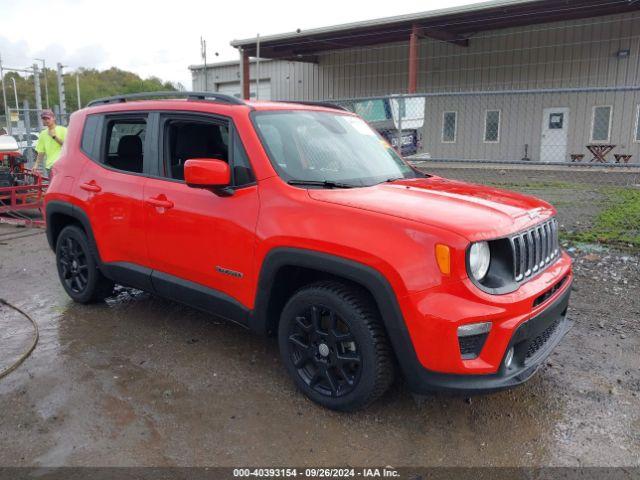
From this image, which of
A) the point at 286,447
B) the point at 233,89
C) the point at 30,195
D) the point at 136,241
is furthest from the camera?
the point at 233,89

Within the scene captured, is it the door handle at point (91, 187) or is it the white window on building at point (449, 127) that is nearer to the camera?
the door handle at point (91, 187)

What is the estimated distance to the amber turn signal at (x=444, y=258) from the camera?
2.61m

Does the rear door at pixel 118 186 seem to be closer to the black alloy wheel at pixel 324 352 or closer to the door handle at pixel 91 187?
the door handle at pixel 91 187

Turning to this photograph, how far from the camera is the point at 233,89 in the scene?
30703mm

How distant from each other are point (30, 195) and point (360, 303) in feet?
27.9

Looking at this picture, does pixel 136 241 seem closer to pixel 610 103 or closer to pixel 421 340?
pixel 421 340

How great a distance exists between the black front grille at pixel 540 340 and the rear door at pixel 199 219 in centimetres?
168

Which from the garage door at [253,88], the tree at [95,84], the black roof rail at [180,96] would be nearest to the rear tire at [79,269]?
the black roof rail at [180,96]

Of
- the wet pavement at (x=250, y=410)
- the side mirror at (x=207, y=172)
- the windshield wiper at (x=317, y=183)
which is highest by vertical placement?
the side mirror at (x=207, y=172)

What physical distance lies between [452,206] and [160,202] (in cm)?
208

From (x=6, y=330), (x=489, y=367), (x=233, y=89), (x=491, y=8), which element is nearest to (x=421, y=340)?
(x=489, y=367)

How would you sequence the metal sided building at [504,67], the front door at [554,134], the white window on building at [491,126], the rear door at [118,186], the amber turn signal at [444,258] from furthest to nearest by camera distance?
the white window on building at [491,126]
the front door at [554,134]
the metal sided building at [504,67]
the rear door at [118,186]
the amber turn signal at [444,258]

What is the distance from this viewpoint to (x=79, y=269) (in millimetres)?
4891

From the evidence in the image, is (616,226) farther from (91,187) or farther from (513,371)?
(91,187)
